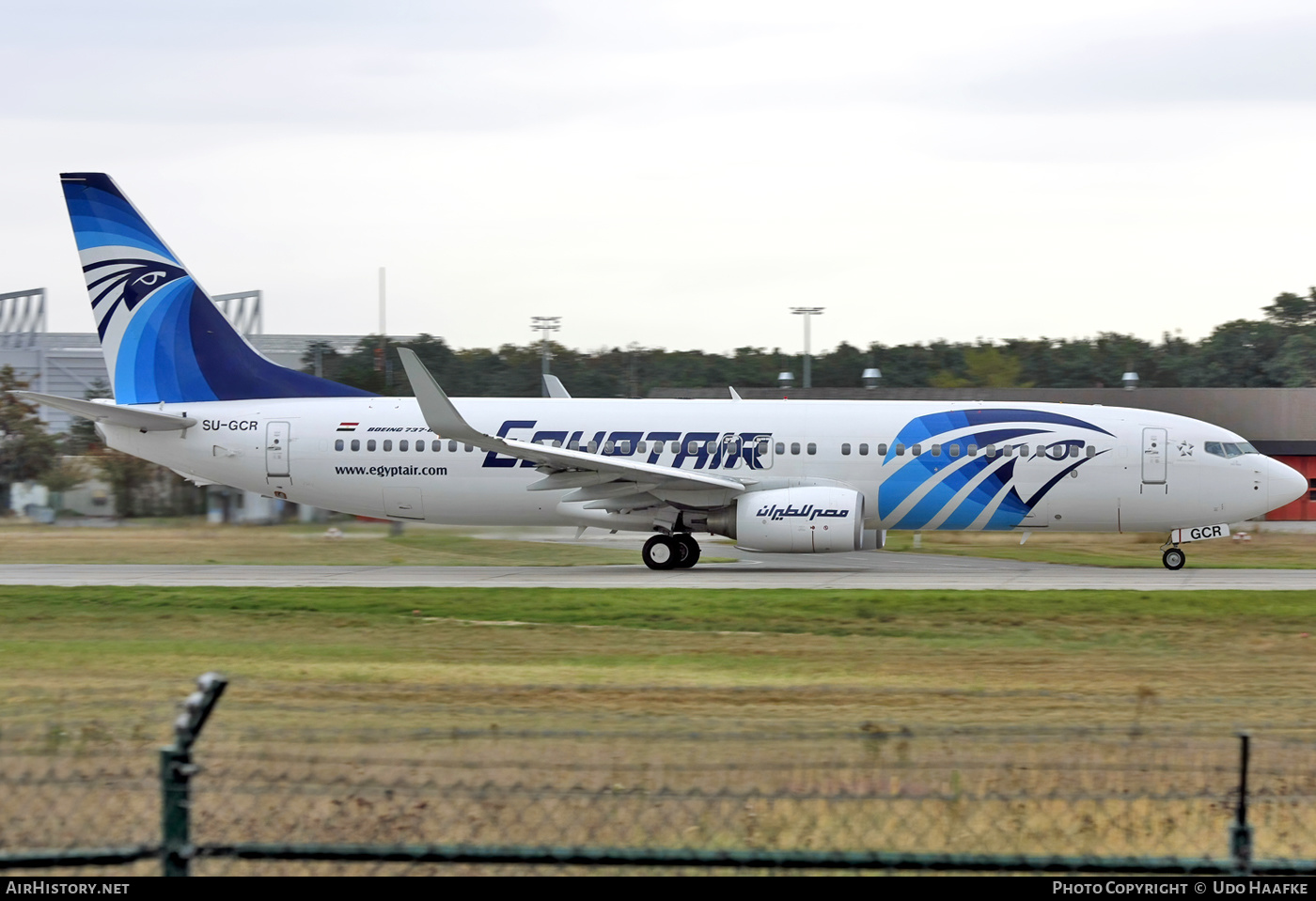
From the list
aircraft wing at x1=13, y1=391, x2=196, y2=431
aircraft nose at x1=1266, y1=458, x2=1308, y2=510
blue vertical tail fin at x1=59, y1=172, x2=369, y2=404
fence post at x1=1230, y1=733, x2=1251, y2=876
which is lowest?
fence post at x1=1230, y1=733, x2=1251, y2=876

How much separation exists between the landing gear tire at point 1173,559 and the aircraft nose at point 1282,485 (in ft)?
6.62

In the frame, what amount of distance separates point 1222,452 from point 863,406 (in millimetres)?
6995

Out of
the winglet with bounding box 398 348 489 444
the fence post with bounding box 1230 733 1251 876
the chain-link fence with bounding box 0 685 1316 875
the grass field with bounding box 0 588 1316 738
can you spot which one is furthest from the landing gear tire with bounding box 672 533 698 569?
the fence post with bounding box 1230 733 1251 876

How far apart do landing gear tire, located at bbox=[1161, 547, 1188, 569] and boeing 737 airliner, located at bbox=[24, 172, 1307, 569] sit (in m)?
0.04

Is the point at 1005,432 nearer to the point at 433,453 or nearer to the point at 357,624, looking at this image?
the point at 433,453

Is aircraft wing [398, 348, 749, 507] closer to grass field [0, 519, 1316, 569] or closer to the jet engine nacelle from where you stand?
the jet engine nacelle

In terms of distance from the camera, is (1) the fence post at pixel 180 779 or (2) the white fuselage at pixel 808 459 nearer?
(1) the fence post at pixel 180 779

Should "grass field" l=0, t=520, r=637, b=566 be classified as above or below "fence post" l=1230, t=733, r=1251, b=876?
below

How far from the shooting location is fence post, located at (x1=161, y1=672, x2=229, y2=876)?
5586 millimetres

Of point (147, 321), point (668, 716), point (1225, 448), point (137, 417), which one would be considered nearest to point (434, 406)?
point (137, 417)

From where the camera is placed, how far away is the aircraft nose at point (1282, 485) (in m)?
26.5

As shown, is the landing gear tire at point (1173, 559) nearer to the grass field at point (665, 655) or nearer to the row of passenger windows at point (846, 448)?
the row of passenger windows at point (846, 448)

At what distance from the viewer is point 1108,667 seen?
15.1 metres

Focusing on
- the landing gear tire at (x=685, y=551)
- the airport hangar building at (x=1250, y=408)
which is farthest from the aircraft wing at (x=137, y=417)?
the airport hangar building at (x=1250, y=408)
